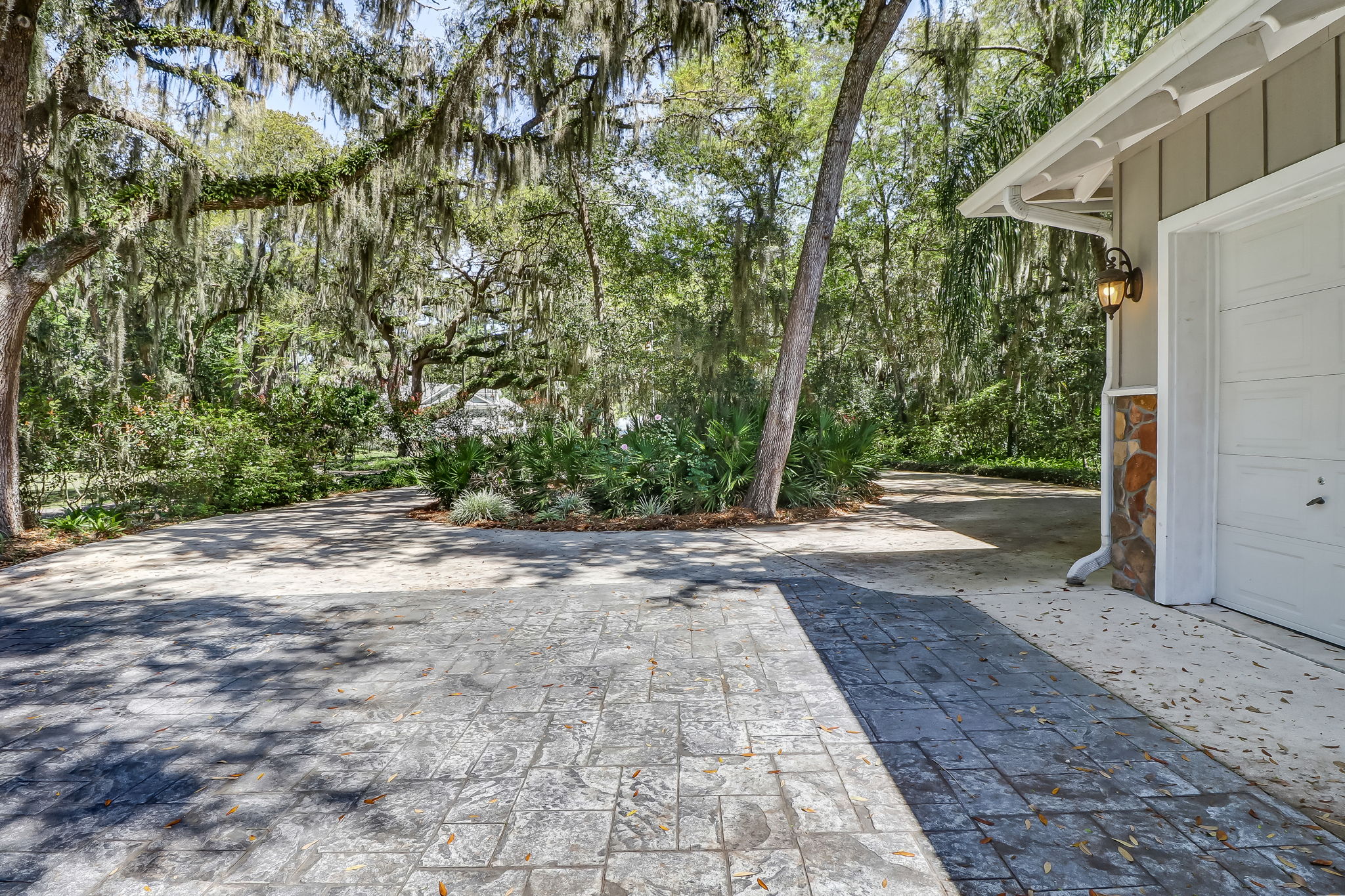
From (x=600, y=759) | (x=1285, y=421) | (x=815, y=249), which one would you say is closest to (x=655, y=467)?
(x=815, y=249)

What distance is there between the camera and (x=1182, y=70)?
3.02 m

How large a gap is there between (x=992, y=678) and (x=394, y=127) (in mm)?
9419

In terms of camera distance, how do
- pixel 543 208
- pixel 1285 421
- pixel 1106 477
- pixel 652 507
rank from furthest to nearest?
pixel 543 208, pixel 652 507, pixel 1106 477, pixel 1285 421

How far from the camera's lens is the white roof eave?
264 centimetres

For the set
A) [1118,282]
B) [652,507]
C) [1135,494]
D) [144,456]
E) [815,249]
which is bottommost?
[652,507]

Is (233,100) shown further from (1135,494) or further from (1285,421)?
(1285,421)

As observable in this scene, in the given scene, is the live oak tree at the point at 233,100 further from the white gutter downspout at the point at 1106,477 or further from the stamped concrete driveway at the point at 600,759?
the white gutter downspout at the point at 1106,477

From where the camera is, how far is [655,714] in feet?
8.72

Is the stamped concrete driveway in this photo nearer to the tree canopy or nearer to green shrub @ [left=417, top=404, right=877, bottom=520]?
green shrub @ [left=417, top=404, right=877, bottom=520]

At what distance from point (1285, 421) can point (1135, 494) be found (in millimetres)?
865

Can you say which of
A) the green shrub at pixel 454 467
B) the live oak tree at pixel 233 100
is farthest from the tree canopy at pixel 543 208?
the green shrub at pixel 454 467

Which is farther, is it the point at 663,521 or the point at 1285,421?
the point at 663,521

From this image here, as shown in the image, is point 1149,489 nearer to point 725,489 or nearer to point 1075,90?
point 725,489

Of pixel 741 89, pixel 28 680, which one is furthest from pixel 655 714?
pixel 741 89
